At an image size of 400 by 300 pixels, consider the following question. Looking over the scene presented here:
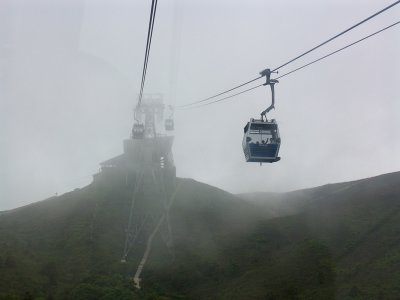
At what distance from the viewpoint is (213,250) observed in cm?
6062

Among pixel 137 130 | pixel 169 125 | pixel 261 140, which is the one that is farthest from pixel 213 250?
pixel 261 140

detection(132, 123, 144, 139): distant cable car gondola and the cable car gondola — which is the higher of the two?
detection(132, 123, 144, 139): distant cable car gondola

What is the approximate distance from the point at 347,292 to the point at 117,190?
5639cm

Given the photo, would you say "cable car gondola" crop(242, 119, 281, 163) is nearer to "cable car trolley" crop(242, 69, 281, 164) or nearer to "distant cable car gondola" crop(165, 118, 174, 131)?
"cable car trolley" crop(242, 69, 281, 164)

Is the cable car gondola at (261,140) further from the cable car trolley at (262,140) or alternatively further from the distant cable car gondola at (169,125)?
the distant cable car gondola at (169,125)

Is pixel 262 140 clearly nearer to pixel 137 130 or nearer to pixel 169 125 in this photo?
pixel 137 130

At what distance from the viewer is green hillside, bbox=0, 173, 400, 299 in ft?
141

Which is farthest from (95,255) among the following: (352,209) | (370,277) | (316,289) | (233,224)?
(352,209)

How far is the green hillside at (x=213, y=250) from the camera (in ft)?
141

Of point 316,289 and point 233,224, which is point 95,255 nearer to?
point 233,224

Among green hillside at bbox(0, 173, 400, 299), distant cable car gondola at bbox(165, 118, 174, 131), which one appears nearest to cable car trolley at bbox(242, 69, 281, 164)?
green hillside at bbox(0, 173, 400, 299)

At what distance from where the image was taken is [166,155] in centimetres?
10106

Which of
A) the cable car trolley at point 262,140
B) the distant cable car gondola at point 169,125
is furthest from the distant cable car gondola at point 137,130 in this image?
the cable car trolley at point 262,140

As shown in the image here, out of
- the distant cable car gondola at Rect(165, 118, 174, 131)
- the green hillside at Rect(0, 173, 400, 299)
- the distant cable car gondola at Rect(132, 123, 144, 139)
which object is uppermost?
the distant cable car gondola at Rect(165, 118, 174, 131)
